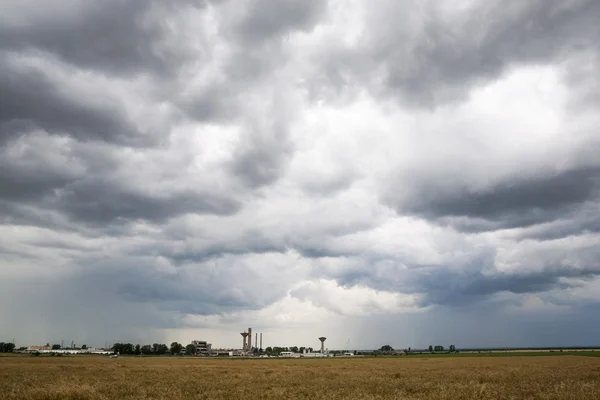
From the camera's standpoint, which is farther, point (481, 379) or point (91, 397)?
point (481, 379)

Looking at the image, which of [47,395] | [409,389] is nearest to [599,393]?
[409,389]

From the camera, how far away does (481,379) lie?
127 ft

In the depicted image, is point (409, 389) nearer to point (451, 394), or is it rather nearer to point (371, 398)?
point (451, 394)

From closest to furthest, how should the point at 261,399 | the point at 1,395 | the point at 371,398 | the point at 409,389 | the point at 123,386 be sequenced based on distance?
the point at 371,398, the point at 261,399, the point at 1,395, the point at 409,389, the point at 123,386

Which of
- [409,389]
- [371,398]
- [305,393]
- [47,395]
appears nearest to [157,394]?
[47,395]

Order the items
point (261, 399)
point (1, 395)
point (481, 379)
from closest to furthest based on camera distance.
→ point (261, 399)
point (1, 395)
point (481, 379)

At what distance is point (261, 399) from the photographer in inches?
998

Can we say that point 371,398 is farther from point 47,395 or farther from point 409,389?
point 47,395

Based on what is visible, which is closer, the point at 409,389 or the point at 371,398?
the point at 371,398

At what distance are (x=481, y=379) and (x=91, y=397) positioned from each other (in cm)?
3142

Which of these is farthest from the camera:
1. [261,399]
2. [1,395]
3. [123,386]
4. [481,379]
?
[481,379]

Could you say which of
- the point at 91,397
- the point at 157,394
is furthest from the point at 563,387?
the point at 91,397

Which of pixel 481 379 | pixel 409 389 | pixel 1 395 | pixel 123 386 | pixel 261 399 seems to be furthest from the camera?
pixel 481 379

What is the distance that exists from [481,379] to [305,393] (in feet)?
61.2
